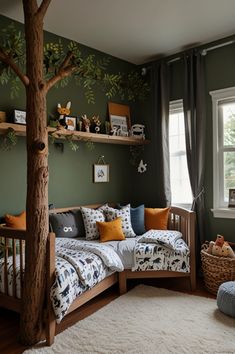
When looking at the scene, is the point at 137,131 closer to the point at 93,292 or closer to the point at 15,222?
the point at 15,222

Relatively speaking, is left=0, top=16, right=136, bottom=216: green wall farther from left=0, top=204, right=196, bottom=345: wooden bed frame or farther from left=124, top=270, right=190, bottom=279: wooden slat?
left=124, top=270, right=190, bottom=279: wooden slat

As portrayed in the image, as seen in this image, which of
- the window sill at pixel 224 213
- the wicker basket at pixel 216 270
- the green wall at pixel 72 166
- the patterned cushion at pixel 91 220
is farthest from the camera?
the window sill at pixel 224 213

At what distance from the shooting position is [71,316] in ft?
8.18

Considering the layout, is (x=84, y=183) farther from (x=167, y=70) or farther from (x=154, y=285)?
(x=167, y=70)

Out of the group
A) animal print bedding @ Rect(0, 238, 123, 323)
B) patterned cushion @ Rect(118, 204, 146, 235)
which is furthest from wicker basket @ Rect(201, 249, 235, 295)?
animal print bedding @ Rect(0, 238, 123, 323)

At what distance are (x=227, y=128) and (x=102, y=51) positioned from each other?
1.84 meters

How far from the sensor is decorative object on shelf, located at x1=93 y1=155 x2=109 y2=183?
3748 mm

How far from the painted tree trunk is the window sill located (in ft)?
6.95

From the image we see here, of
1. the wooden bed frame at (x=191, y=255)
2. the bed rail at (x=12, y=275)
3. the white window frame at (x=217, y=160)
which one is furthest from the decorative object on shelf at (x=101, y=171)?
the bed rail at (x=12, y=275)

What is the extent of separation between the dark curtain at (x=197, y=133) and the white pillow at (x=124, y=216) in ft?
2.61

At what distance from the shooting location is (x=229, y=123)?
3.44 m

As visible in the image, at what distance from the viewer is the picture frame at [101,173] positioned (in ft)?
12.3

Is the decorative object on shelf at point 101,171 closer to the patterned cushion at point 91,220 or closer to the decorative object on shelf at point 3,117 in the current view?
the patterned cushion at point 91,220

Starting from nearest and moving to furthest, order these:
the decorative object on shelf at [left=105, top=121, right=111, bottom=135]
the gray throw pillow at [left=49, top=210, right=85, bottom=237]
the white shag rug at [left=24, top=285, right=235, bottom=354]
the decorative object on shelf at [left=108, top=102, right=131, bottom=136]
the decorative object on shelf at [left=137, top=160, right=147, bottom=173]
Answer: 1. the white shag rug at [left=24, top=285, right=235, bottom=354]
2. the gray throw pillow at [left=49, top=210, right=85, bottom=237]
3. the decorative object on shelf at [left=105, top=121, right=111, bottom=135]
4. the decorative object on shelf at [left=108, top=102, right=131, bottom=136]
5. the decorative object on shelf at [left=137, top=160, right=147, bottom=173]
